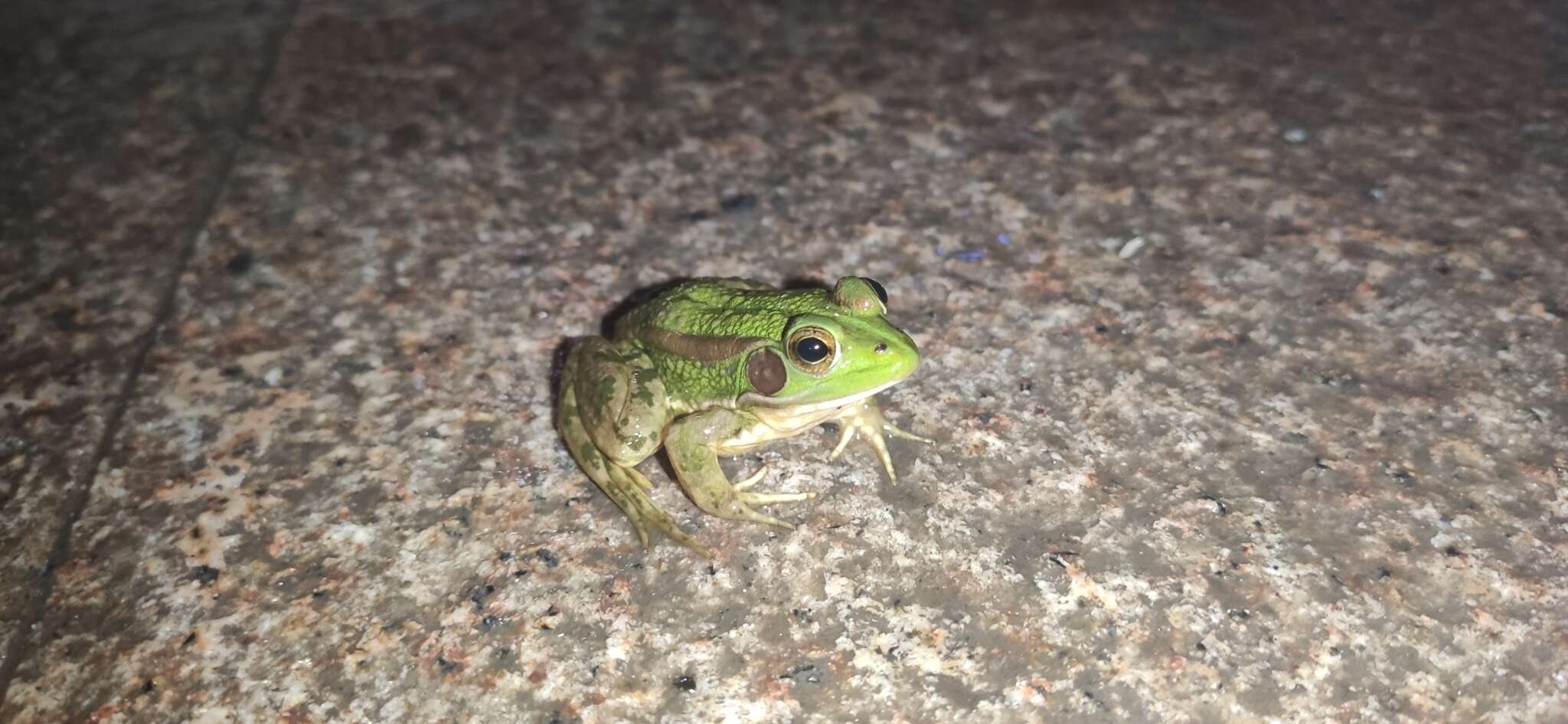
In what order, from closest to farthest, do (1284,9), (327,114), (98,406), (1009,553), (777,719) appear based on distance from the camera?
(777,719)
(1009,553)
(98,406)
(327,114)
(1284,9)

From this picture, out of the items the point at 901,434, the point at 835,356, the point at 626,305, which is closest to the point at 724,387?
the point at 835,356

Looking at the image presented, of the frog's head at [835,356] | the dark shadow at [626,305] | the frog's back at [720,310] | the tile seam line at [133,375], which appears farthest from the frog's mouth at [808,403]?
the tile seam line at [133,375]

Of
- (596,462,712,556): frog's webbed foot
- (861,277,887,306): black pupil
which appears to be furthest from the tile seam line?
(861,277,887,306): black pupil

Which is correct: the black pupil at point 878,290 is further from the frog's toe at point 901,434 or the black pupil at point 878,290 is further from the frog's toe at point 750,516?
the frog's toe at point 750,516

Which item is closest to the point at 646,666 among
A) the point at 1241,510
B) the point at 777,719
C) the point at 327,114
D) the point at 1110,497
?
the point at 777,719

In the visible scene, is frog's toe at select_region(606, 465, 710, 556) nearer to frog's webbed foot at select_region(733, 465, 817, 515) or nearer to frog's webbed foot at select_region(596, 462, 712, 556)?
frog's webbed foot at select_region(596, 462, 712, 556)

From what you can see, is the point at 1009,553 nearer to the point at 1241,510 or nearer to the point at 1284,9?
the point at 1241,510

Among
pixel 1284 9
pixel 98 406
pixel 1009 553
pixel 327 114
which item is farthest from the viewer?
pixel 1284 9
